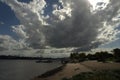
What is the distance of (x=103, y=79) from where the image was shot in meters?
24.8

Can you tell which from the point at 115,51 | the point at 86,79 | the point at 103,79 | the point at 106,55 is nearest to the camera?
the point at 103,79

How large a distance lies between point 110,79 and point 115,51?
Answer: 10202 cm

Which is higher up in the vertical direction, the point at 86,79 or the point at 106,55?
the point at 106,55

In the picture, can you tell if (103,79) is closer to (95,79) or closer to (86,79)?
(95,79)

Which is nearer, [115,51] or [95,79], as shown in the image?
[95,79]

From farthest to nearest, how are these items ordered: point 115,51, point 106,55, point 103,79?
point 106,55 → point 115,51 → point 103,79

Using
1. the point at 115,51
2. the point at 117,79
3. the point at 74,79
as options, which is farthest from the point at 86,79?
the point at 115,51

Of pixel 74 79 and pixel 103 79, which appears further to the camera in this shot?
pixel 74 79

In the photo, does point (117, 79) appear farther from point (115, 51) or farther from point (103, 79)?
point (115, 51)

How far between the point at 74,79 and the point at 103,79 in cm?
470

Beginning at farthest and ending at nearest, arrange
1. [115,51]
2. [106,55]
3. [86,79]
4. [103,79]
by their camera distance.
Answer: [106,55] < [115,51] < [86,79] < [103,79]

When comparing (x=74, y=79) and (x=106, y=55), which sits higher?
(x=106, y=55)

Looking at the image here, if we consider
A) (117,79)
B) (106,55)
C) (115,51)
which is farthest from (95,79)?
(106,55)

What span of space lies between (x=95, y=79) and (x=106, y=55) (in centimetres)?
11585
